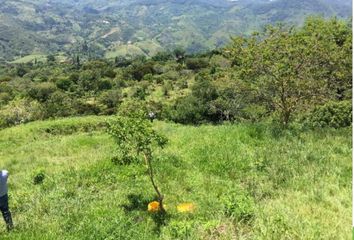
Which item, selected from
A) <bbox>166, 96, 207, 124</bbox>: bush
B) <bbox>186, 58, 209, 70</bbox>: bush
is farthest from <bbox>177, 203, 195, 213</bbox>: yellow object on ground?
<bbox>186, 58, 209, 70</bbox>: bush

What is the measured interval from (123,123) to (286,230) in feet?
14.5

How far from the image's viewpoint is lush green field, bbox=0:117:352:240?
Result: 7918mm

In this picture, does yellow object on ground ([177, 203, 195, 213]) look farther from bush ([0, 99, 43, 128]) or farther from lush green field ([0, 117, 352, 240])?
bush ([0, 99, 43, 128])

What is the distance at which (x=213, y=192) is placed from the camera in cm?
1057

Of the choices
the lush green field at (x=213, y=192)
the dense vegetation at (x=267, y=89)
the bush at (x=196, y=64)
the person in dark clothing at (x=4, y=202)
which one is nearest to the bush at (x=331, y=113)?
the dense vegetation at (x=267, y=89)

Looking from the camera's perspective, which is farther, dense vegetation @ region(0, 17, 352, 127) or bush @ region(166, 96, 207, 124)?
bush @ region(166, 96, 207, 124)

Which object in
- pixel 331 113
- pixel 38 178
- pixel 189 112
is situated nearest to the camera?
pixel 38 178

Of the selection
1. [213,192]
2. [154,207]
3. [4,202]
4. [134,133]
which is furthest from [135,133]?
[4,202]

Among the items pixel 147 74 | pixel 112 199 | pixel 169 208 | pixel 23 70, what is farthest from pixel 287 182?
pixel 23 70

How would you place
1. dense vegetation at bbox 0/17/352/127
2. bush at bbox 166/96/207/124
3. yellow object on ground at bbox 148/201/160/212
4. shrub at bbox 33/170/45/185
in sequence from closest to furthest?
yellow object on ground at bbox 148/201/160/212
shrub at bbox 33/170/45/185
dense vegetation at bbox 0/17/352/127
bush at bbox 166/96/207/124

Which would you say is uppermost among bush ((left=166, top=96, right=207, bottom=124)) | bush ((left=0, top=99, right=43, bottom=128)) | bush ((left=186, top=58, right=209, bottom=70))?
bush ((left=0, top=99, right=43, bottom=128))

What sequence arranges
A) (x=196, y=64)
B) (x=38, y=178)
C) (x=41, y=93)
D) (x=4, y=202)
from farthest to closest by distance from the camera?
1. (x=196, y=64)
2. (x=41, y=93)
3. (x=38, y=178)
4. (x=4, y=202)

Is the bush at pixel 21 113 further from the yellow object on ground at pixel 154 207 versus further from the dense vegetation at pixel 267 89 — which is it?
the yellow object on ground at pixel 154 207

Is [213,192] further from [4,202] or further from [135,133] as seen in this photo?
[4,202]
